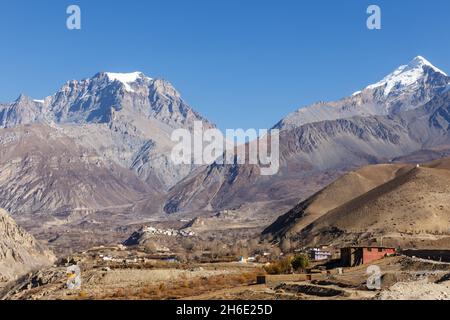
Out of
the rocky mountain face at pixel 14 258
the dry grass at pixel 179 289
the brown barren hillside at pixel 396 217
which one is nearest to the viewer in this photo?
the dry grass at pixel 179 289

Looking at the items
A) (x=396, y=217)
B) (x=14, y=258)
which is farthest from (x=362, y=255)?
(x=14, y=258)

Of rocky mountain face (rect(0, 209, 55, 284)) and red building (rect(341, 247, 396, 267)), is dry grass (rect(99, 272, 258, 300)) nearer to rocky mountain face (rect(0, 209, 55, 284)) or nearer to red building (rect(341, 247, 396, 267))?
red building (rect(341, 247, 396, 267))

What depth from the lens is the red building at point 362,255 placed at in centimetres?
8581

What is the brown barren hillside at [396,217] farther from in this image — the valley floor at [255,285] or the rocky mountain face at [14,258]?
the rocky mountain face at [14,258]

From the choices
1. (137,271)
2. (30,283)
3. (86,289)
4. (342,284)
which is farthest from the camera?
(30,283)

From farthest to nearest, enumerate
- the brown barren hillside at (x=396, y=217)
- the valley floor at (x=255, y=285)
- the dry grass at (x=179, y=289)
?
the brown barren hillside at (x=396, y=217)
the dry grass at (x=179, y=289)
the valley floor at (x=255, y=285)

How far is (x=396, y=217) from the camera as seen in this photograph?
522ft

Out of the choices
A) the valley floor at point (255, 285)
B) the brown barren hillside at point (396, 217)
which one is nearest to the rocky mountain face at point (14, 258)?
the valley floor at point (255, 285)

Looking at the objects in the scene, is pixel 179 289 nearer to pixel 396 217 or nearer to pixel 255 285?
pixel 255 285

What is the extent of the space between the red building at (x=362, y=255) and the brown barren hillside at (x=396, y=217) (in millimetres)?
40173
